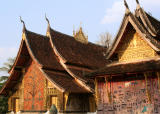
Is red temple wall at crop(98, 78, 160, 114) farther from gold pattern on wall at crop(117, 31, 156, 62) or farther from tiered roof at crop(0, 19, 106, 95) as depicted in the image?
tiered roof at crop(0, 19, 106, 95)

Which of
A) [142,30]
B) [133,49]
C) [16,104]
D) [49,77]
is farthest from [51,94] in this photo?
[142,30]

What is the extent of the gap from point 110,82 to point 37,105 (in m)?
6.73

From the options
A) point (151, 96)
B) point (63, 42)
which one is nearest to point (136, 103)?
point (151, 96)

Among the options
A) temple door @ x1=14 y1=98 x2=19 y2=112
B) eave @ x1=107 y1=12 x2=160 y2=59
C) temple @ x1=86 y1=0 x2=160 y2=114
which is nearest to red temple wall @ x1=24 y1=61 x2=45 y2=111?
temple door @ x1=14 y1=98 x2=19 y2=112

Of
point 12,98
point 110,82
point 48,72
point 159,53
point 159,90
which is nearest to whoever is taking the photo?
point 159,90

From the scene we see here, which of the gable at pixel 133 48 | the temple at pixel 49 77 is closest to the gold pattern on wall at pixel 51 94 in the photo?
the temple at pixel 49 77

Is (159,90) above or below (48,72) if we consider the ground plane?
below

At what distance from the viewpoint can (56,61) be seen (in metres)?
19.4

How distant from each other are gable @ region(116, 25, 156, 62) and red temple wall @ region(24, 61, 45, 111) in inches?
269

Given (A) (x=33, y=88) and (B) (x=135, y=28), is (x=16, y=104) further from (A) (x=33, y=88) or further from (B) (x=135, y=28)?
(B) (x=135, y=28)

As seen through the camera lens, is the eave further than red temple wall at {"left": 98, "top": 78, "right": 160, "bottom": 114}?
Yes

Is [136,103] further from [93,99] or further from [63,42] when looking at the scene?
[63,42]

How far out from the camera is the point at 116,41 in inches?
576

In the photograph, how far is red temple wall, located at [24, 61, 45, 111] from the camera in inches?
715
